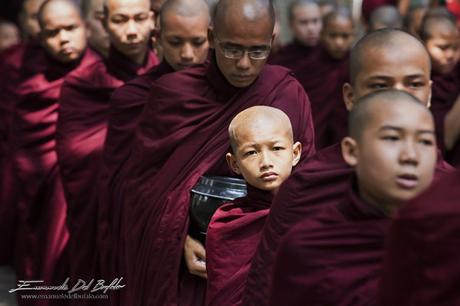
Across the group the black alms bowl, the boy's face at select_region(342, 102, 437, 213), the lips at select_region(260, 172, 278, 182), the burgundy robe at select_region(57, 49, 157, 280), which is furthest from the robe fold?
the boy's face at select_region(342, 102, 437, 213)

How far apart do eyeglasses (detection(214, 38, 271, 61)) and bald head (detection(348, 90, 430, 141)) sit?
1.64 metres

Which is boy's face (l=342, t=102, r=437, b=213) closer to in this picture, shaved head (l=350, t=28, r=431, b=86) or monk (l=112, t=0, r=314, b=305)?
shaved head (l=350, t=28, r=431, b=86)

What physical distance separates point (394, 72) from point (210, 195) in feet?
3.20

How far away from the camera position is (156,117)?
5879 millimetres

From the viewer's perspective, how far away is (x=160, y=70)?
6.56 meters

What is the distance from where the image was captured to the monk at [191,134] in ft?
17.9

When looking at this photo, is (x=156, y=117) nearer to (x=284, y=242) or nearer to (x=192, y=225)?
(x=192, y=225)

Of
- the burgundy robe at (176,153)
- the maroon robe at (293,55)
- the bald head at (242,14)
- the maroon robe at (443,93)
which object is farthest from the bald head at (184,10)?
the maroon robe at (293,55)

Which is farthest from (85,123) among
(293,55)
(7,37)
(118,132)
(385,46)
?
(7,37)

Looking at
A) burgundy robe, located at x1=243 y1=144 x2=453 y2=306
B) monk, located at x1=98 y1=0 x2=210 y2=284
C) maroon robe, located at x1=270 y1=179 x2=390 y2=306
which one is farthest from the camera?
monk, located at x1=98 y1=0 x2=210 y2=284

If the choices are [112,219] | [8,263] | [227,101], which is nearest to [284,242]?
[227,101]

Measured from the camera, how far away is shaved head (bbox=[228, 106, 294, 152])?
4.97 metres

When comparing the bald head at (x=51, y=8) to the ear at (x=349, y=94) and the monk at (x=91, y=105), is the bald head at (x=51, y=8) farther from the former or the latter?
the ear at (x=349, y=94)

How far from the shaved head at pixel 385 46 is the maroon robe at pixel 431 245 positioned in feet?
4.88
